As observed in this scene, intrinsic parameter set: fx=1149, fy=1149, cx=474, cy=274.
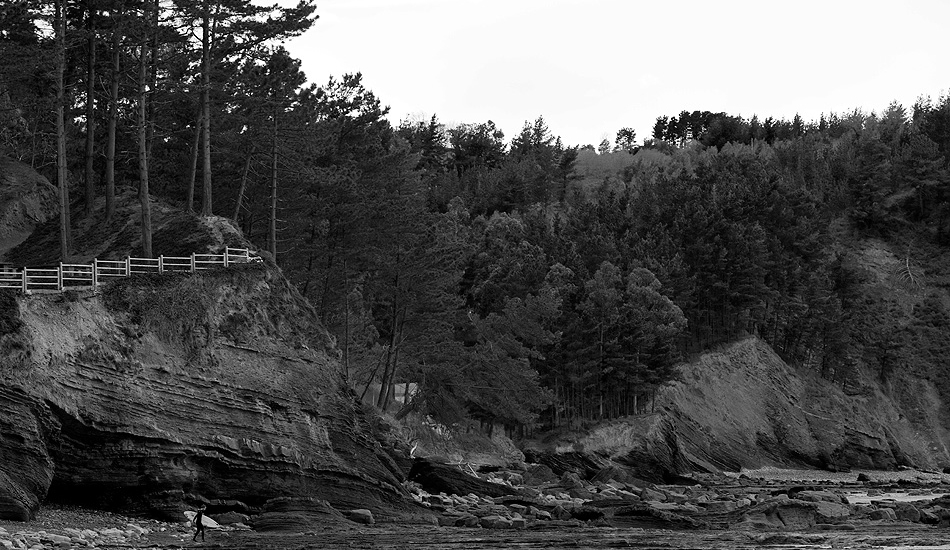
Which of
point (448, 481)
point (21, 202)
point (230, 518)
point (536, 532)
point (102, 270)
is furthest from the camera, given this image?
point (21, 202)

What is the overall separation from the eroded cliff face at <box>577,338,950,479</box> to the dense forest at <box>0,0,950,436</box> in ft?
10.4

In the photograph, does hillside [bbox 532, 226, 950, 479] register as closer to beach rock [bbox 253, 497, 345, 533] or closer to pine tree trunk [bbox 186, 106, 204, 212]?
pine tree trunk [bbox 186, 106, 204, 212]

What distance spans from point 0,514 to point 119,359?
7.00 m

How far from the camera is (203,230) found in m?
45.5

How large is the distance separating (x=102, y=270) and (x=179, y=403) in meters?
6.74

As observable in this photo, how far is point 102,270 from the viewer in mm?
40406

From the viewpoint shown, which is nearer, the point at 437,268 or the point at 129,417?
the point at 129,417

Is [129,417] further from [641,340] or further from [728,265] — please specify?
[728,265]

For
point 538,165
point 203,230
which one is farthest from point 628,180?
point 203,230

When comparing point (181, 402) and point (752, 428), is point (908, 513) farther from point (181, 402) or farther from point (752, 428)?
point (752, 428)

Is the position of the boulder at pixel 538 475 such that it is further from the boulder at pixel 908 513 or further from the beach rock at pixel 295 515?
the beach rock at pixel 295 515

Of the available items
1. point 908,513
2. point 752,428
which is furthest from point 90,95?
point 752,428

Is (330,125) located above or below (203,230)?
above

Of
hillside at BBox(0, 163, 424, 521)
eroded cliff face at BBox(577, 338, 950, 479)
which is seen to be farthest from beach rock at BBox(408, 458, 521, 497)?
eroded cliff face at BBox(577, 338, 950, 479)
